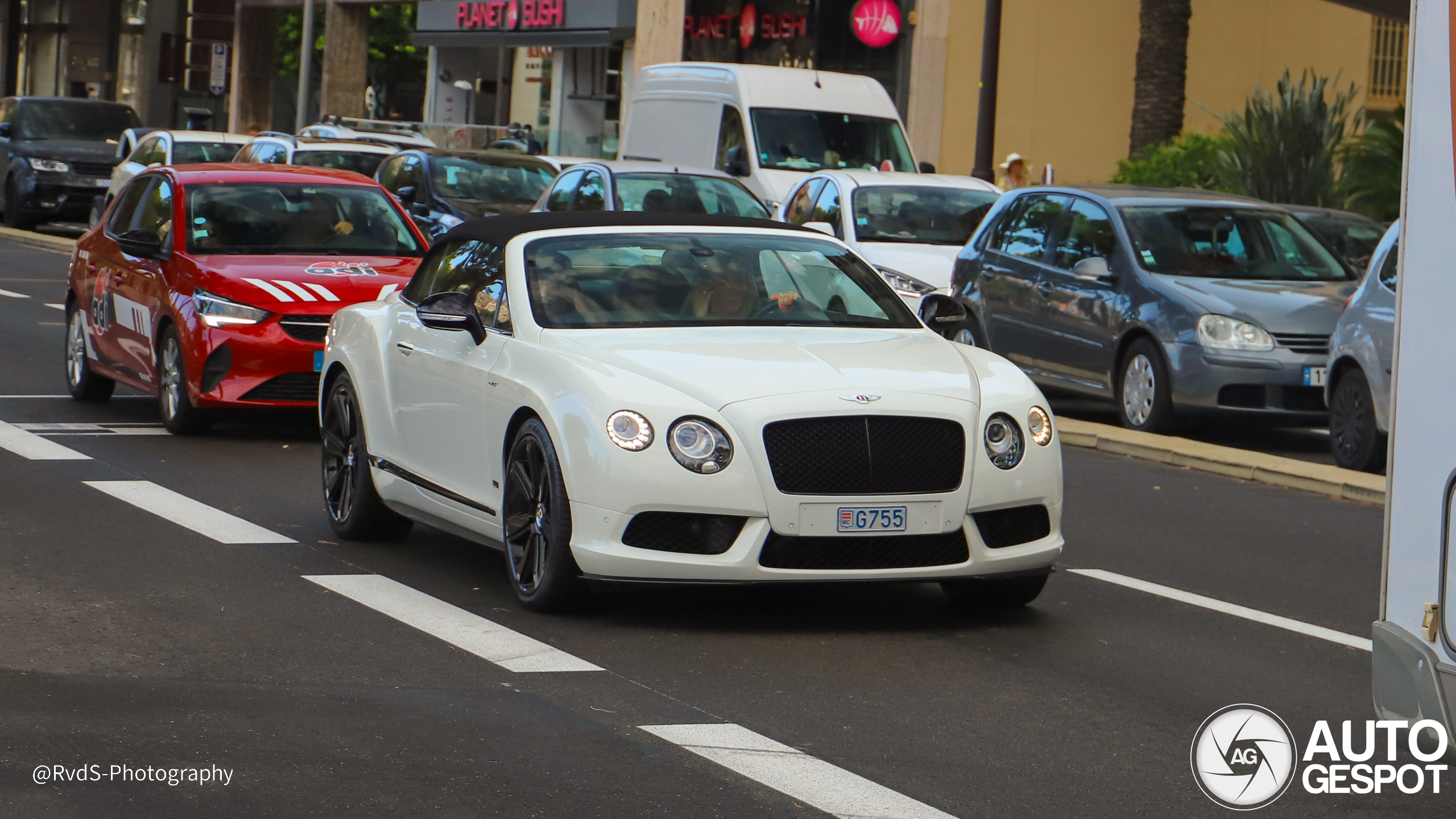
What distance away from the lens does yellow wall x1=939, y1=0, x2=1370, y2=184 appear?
120 feet

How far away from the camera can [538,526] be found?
7.52 m

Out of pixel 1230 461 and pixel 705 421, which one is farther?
pixel 1230 461

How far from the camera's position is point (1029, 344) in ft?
51.0

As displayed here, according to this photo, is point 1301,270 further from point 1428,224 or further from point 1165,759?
point 1428,224

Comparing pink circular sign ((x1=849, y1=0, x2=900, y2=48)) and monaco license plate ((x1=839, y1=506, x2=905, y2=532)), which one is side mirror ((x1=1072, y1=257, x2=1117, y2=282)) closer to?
monaco license plate ((x1=839, y1=506, x2=905, y2=532))

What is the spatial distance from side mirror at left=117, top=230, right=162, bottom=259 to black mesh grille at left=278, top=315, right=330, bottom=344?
3.34 feet

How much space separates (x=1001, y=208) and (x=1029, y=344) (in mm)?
1329

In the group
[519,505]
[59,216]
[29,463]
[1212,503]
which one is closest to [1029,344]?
[1212,503]

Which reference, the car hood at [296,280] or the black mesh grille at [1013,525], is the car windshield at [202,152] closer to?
the car hood at [296,280]

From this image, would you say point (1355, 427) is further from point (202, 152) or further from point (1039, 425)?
point (202, 152)

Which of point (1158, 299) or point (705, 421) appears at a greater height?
point (1158, 299)

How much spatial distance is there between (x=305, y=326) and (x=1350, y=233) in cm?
1053

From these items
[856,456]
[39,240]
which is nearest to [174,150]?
[39,240]

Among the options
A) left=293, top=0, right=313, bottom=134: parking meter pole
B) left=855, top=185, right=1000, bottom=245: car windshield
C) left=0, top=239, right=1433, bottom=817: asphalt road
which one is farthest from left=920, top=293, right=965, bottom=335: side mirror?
left=293, top=0, right=313, bottom=134: parking meter pole
